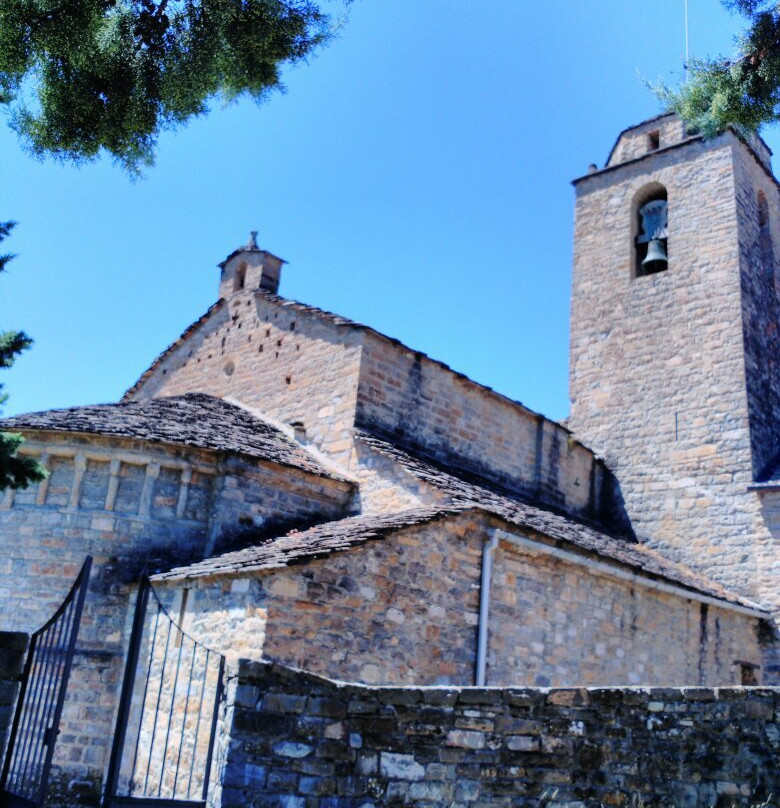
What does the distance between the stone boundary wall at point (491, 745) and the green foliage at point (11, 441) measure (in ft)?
11.4

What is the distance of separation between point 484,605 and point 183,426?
15.2 ft

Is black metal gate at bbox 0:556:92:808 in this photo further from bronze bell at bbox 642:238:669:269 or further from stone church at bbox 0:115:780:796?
bronze bell at bbox 642:238:669:269

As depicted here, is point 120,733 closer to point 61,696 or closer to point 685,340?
point 61,696

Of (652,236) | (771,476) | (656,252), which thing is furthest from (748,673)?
(652,236)

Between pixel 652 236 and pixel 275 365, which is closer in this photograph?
pixel 275 365

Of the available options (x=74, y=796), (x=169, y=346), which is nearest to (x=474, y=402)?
(x=169, y=346)

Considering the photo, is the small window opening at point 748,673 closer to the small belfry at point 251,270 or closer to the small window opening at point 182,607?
the small window opening at point 182,607

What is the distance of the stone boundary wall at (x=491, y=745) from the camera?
4.93 metres

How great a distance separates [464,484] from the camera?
12.7m

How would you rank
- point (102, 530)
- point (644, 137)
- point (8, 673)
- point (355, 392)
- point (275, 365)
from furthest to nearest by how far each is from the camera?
point (644, 137) < point (275, 365) < point (355, 392) < point (102, 530) < point (8, 673)

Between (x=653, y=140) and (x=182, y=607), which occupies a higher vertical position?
(x=653, y=140)

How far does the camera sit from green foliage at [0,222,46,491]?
7184mm

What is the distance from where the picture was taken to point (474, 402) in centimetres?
1555

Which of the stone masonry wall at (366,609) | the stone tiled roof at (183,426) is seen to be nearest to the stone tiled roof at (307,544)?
the stone masonry wall at (366,609)
